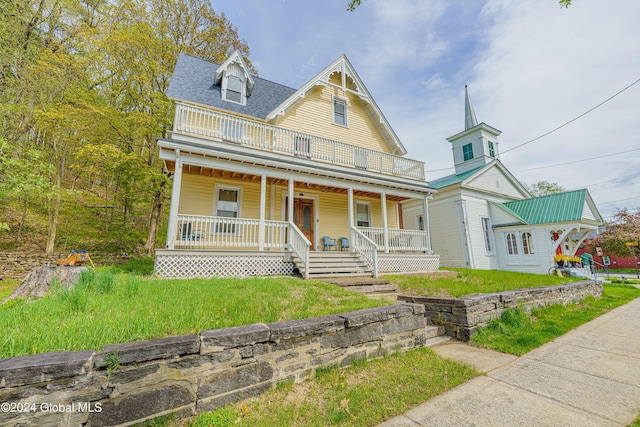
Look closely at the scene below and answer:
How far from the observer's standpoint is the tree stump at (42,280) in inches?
189

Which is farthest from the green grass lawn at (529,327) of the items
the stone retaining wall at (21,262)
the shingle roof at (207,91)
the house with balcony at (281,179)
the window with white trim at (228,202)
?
the stone retaining wall at (21,262)

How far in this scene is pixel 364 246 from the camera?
9914 millimetres

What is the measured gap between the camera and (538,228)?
45.3 feet

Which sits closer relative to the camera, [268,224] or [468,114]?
[268,224]

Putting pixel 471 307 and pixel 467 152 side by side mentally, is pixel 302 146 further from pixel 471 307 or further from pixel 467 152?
pixel 467 152

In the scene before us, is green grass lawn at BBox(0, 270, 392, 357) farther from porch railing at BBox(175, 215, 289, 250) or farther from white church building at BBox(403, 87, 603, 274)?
white church building at BBox(403, 87, 603, 274)

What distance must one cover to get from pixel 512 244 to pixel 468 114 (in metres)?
10.9

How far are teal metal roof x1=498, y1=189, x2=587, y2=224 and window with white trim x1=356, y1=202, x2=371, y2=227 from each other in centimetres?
874

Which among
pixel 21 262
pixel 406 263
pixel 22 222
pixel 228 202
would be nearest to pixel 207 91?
pixel 228 202

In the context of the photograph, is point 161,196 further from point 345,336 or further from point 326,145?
point 345,336

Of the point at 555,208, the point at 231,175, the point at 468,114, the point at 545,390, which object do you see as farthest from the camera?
the point at 468,114

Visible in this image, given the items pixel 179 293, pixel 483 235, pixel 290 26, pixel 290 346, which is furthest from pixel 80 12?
pixel 483 235

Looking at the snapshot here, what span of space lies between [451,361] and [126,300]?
442 cm

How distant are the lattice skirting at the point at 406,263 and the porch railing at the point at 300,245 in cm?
338
